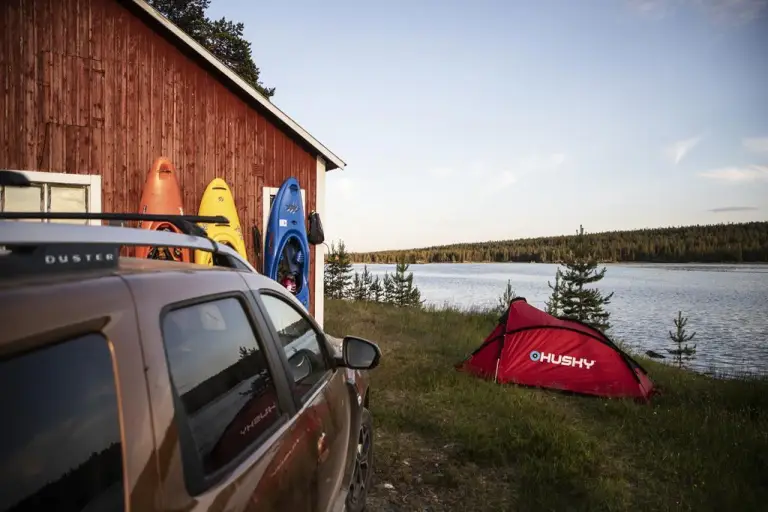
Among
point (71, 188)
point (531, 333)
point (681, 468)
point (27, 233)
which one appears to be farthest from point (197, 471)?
point (71, 188)

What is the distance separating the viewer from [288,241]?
9438mm

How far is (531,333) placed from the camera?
291 inches

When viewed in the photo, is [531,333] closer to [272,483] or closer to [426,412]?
[426,412]

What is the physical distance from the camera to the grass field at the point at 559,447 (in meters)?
4.12

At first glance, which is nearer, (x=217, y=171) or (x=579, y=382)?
(x=579, y=382)

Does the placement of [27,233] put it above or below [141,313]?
above

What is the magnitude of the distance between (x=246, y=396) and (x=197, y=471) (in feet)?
1.62

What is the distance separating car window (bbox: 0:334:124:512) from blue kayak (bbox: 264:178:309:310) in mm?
8024

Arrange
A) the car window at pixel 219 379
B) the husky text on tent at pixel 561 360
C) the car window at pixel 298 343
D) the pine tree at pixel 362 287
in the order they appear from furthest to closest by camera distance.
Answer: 1. the pine tree at pixel 362 287
2. the husky text on tent at pixel 561 360
3. the car window at pixel 298 343
4. the car window at pixel 219 379

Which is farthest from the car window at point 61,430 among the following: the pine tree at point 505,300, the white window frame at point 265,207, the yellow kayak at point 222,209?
the pine tree at point 505,300

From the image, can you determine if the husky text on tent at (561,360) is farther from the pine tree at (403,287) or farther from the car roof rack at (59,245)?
the pine tree at (403,287)

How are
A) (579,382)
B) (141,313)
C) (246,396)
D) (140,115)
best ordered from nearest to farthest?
(141,313)
(246,396)
(579,382)
(140,115)

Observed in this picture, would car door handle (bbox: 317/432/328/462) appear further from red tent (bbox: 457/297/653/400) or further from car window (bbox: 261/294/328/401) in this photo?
red tent (bbox: 457/297/653/400)

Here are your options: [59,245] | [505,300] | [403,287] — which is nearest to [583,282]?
[505,300]
